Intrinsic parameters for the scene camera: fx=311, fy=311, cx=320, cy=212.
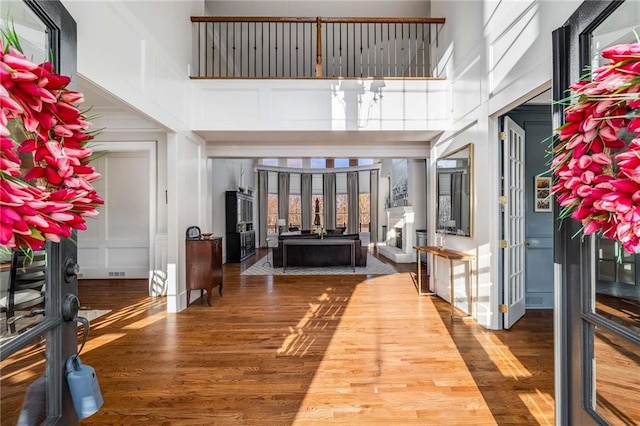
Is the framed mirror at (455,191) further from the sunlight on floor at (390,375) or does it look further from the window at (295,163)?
the window at (295,163)

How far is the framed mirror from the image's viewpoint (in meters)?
3.83

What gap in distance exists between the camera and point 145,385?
90.5 inches

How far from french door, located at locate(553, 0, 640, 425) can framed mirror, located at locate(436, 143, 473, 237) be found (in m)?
2.56

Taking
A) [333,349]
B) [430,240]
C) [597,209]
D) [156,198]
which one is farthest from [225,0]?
[597,209]

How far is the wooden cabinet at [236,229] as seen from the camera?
803 cm

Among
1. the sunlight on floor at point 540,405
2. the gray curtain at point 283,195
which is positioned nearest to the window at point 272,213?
the gray curtain at point 283,195

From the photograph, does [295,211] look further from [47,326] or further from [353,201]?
[47,326]

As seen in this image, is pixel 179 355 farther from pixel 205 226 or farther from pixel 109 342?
pixel 205 226

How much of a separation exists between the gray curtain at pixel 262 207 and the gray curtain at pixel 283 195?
25.0 inches

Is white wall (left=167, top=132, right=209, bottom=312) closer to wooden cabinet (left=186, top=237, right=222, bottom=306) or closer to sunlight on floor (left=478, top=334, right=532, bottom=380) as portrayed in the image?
wooden cabinet (left=186, top=237, right=222, bottom=306)

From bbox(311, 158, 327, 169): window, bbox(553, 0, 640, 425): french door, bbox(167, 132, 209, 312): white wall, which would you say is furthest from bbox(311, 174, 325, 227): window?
bbox(553, 0, 640, 425): french door

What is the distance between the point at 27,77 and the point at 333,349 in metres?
2.78

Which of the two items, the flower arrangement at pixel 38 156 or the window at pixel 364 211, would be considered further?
the window at pixel 364 211

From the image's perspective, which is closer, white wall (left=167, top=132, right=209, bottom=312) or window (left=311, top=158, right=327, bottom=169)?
white wall (left=167, top=132, right=209, bottom=312)
